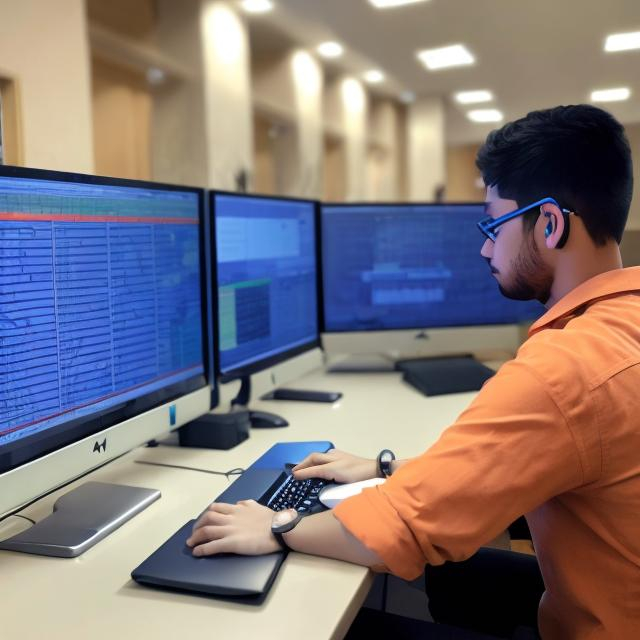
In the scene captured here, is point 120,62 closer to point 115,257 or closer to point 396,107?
point 115,257

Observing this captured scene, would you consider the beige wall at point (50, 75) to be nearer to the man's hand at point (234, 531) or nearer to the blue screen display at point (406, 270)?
the blue screen display at point (406, 270)

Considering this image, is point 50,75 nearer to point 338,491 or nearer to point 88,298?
point 88,298

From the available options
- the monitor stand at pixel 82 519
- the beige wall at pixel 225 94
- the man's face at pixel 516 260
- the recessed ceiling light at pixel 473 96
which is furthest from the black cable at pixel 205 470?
the recessed ceiling light at pixel 473 96

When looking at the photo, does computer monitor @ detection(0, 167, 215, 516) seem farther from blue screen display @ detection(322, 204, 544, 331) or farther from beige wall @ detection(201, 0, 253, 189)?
beige wall @ detection(201, 0, 253, 189)

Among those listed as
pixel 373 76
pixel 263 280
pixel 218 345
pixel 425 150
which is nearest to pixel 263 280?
pixel 263 280

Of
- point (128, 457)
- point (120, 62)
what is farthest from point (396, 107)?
point (128, 457)

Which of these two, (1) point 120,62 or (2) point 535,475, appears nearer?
(2) point 535,475

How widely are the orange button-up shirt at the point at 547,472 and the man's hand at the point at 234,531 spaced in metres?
0.12

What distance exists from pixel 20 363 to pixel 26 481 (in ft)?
0.50

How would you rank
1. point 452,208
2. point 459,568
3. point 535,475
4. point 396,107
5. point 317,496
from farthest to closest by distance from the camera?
1. point 396,107
2. point 452,208
3. point 459,568
4. point 317,496
5. point 535,475

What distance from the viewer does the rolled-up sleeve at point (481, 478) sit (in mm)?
698

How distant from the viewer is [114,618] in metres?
0.71

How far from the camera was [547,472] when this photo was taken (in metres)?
0.70

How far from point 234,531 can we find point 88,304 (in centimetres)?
39
